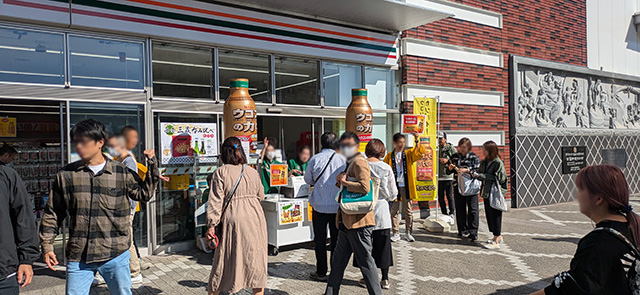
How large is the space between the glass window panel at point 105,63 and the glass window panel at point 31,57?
0.16m

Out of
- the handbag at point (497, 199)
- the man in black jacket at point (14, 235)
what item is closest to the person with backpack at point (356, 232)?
the man in black jacket at point (14, 235)

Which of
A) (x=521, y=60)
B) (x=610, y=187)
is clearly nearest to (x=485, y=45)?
(x=521, y=60)

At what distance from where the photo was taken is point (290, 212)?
6.28 meters

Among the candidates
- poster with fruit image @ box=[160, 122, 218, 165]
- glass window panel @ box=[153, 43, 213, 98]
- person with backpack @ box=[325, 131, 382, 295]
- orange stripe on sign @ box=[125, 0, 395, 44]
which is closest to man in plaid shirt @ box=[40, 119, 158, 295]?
person with backpack @ box=[325, 131, 382, 295]

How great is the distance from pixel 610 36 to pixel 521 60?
194 inches

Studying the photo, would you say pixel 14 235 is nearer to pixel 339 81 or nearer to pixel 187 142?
pixel 187 142

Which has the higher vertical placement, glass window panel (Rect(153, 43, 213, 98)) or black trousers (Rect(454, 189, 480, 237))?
glass window panel (Rect(153, 43, 213, 98))

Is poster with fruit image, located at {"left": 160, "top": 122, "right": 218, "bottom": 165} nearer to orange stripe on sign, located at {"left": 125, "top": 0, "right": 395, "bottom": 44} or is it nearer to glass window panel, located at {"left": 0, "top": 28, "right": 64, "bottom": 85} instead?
glass window panel, located at {"left": 0, "top": 28, "right": 64, "bottom": 85}

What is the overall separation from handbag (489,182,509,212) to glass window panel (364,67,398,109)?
129 inches

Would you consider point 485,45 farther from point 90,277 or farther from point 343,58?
point 90,277

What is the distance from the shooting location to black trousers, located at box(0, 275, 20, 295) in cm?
256

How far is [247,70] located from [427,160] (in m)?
3.69

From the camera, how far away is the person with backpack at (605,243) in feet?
5.98

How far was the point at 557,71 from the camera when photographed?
11.9m
